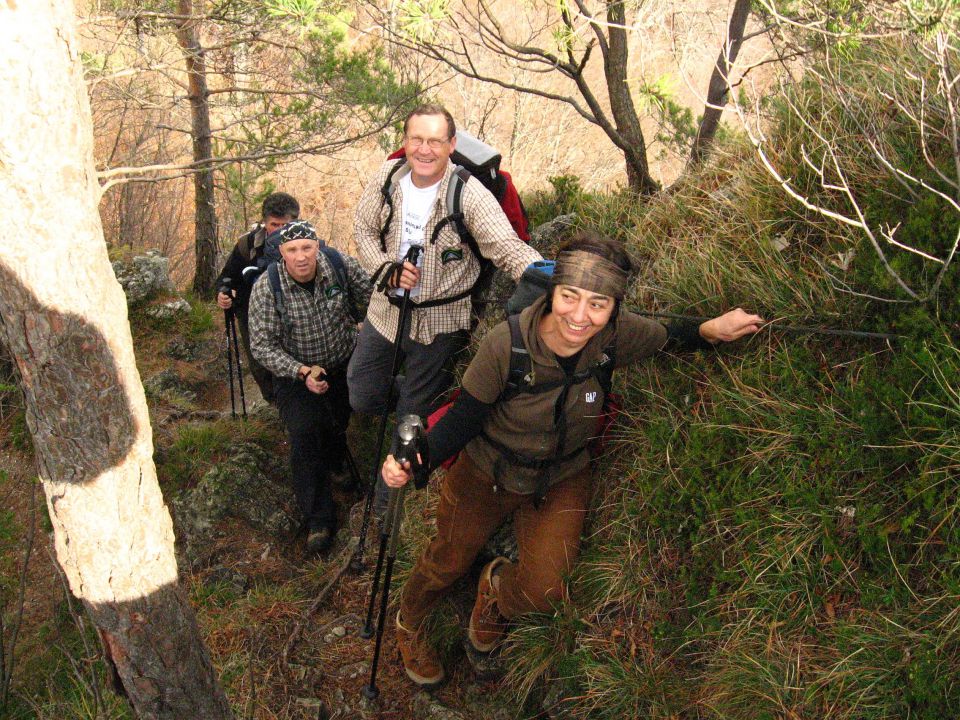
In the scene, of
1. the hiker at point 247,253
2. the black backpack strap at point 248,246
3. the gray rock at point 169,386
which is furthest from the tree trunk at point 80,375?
the gray rock at point 169,386

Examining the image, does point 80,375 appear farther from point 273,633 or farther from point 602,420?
point 273,633

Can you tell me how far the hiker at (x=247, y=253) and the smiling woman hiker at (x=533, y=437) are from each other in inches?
125

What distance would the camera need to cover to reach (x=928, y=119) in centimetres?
356

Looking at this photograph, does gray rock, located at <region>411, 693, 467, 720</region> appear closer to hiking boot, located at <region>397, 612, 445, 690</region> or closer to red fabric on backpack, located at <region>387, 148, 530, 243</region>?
hiking boot, located at <region>397, 612, 445, 690</region>

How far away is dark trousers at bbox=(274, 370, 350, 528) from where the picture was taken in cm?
536

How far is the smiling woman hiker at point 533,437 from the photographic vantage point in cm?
316

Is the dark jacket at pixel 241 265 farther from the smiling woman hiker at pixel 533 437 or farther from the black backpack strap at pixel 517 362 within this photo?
the black backpack strap at pixel 517 362

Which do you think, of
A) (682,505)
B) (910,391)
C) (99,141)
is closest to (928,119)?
(910,391)

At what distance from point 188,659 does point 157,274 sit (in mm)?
8000

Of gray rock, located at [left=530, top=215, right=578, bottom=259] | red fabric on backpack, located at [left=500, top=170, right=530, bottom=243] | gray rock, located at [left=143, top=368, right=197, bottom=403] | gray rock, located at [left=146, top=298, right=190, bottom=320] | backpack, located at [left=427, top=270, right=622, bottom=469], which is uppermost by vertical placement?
red fabric on backpack, located at [left=500, top=170, right=530, bottom=243]

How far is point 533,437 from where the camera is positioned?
11.1 feet

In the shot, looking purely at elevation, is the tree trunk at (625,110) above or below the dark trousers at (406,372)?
above

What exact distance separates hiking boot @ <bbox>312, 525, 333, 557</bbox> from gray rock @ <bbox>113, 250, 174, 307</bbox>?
18.6 ft

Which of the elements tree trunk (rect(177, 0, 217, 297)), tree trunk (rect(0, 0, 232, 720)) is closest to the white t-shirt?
tree trunk (rect(0, 0, 232, 720))
